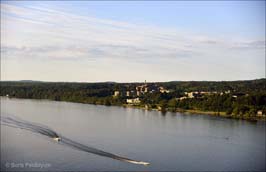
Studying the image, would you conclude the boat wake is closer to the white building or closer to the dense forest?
the dense forest

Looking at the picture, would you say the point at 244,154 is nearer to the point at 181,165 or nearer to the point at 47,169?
the point at 181,165

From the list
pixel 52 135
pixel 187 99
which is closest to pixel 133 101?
pixel 187 99

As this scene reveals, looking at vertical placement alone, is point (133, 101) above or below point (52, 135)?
above

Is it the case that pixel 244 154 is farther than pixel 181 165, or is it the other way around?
pixel 244 154

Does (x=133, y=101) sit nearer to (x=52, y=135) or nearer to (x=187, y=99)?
(x=187, y=99)

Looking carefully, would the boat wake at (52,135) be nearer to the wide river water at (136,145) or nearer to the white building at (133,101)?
the wide river water at (136,145)

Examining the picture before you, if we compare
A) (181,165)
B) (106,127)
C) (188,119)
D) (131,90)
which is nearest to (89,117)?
(106,127)
